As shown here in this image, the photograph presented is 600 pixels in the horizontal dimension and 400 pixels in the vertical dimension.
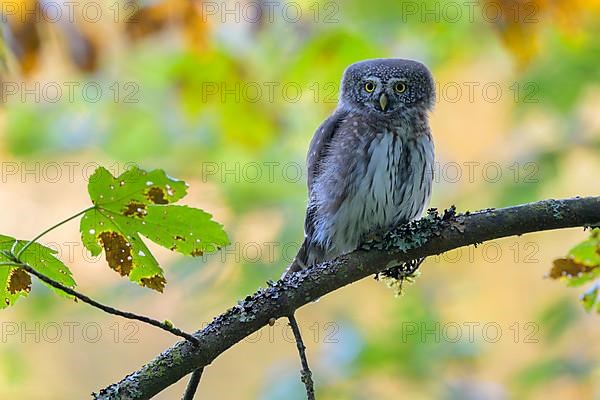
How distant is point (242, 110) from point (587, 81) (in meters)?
2.07

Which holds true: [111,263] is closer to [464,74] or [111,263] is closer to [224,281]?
[224,281]

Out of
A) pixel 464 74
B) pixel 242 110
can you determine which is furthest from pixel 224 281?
pixel 464 74

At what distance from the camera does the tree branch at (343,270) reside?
1.67m

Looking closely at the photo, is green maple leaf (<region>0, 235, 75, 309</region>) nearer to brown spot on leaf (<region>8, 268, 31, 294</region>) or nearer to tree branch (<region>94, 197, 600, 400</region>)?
brown spot on leaf (<region>8, 268, 31, 294</region>)

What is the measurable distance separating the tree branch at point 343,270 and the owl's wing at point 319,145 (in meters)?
1.01

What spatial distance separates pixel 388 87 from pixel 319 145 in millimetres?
405

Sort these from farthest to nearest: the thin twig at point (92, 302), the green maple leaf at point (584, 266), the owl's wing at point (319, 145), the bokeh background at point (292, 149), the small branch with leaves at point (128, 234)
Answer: the bokeh background at point (292, 149), the owl's wing at point (319, 145), the green maple leaf at point (584, 266), the small branch with leaves at point (128, 234), the thin twig at point (92, 302)

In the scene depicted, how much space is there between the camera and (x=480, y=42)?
5.50 meters

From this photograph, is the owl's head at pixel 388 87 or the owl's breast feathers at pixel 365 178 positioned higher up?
the owl's head at pixel 388 87

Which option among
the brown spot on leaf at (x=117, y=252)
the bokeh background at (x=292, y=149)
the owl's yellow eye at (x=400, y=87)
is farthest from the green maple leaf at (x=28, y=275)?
the owl's yellow eye at (x=400, y=87)

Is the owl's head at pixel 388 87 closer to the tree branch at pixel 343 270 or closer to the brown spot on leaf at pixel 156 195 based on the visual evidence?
the tree branch at pixel 343 270

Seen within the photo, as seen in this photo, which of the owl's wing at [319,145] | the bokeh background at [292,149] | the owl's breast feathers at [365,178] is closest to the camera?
the owl's breast feathers at [365,178]

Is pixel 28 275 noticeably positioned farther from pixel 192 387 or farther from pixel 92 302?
pixel 192 387

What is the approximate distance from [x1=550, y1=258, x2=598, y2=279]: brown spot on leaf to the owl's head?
133 centimetres
